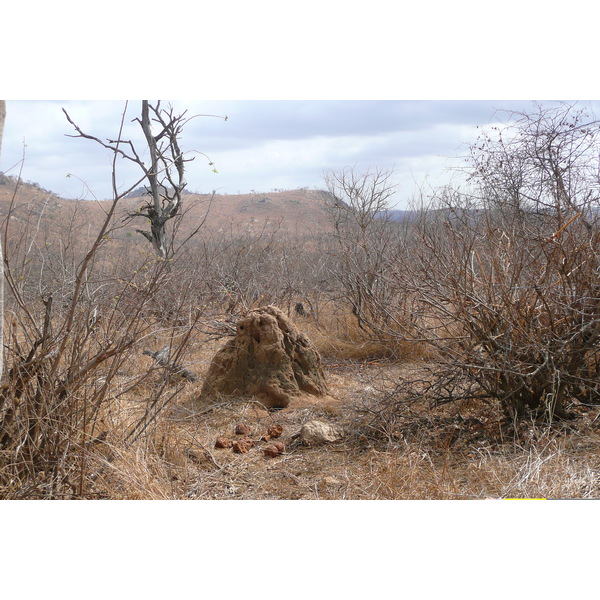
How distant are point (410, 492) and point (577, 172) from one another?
22.1 feet

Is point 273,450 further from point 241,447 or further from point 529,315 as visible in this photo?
point 529,315

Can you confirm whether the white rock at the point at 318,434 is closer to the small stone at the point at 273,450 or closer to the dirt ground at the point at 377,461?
the dirt ground at the point at 377,461

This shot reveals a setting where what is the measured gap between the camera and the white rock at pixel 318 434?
155 inches

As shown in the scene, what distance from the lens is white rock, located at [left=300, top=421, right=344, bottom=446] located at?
3.94m

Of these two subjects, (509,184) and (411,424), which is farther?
(509,184)

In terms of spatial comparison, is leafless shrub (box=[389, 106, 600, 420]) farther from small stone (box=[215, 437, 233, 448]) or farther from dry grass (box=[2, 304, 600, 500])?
small stone (box=[215, 437, 233, 448])

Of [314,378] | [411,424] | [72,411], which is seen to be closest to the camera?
[72,411]

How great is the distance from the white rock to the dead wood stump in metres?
0.80

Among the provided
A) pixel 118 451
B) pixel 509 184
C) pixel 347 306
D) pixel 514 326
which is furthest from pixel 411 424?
pixel 509 184

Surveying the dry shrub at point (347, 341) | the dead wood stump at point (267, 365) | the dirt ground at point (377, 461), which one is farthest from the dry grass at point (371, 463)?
the dry shrub at point (347, 341)

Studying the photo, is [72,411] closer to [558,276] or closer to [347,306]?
[558,276]

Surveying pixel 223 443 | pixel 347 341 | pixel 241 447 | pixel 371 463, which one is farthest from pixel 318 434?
pixel 347 341

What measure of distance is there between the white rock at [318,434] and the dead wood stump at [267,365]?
31.7 inches

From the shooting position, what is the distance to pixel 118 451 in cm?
284
